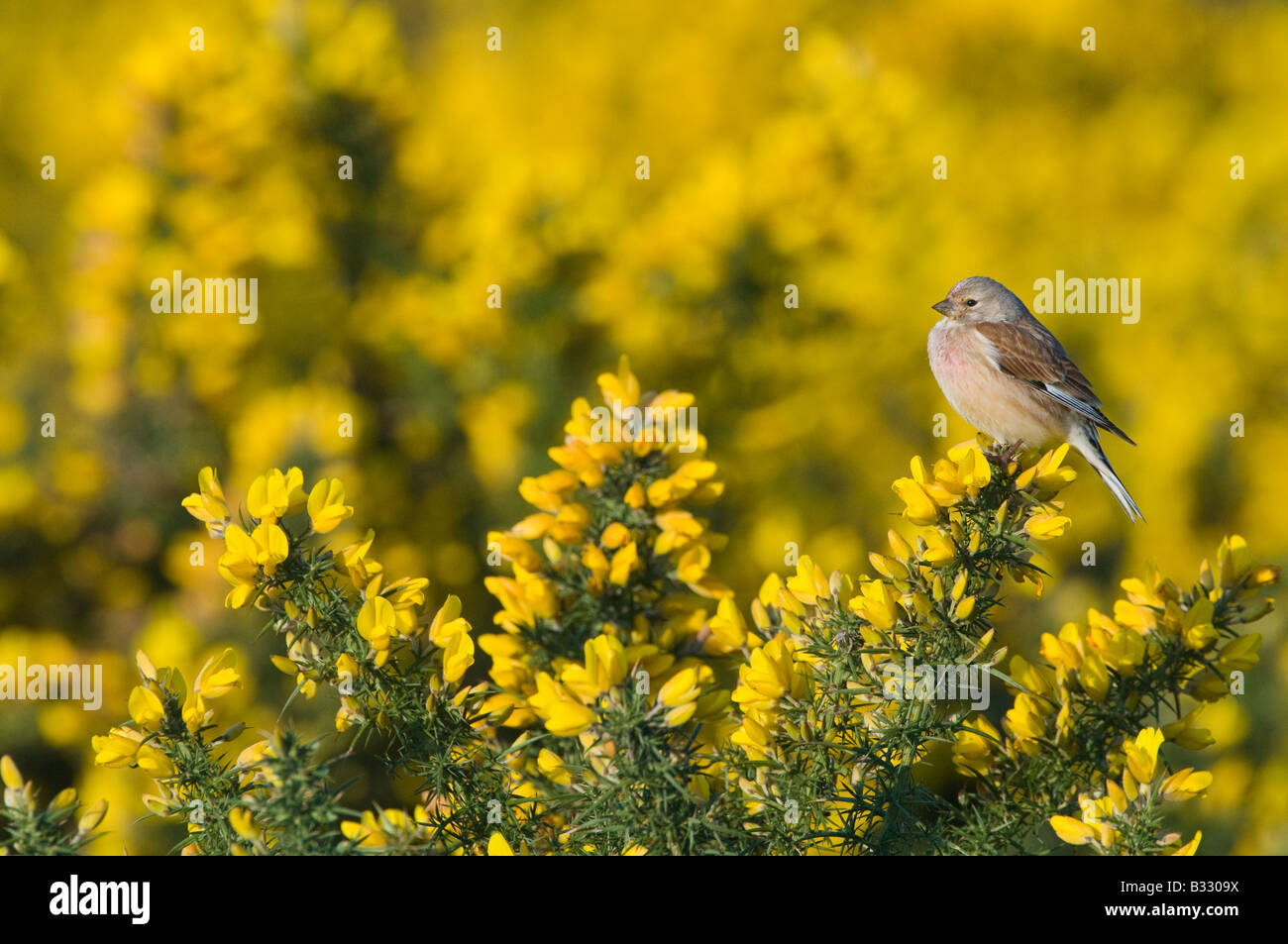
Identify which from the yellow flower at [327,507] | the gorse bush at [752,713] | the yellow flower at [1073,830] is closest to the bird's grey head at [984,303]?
the gorse bush at [752,713]

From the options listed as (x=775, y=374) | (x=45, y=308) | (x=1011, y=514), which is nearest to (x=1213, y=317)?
(x=775, y=374)

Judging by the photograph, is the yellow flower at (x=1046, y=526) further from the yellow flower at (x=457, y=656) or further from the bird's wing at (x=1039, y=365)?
the bird's wing at (x=1039, y=365)

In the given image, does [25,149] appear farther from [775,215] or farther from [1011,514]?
[1011,514]

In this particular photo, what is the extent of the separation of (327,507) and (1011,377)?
68.0 inches

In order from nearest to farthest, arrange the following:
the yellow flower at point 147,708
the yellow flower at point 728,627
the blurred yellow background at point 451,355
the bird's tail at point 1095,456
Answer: the yellow flower at point 147,708 → the yellow flower at point 728,627 → the bird's tail at point 1095,456 → the blurred yellow background at point 451,355

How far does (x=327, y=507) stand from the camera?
1690 millimetres

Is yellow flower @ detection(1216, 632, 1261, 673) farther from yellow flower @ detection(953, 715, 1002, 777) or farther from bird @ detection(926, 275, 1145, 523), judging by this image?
bird @ detection(926, 275, 1145, 523)

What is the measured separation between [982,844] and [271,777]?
969 millimetres

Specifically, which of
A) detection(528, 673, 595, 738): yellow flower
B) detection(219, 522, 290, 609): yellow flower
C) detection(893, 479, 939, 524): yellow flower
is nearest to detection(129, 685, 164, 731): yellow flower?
detection(219, 522, 290, 609): yellow flower

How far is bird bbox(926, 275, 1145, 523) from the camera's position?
2.70 metres

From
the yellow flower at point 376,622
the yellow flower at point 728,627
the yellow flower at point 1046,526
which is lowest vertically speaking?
the yellow flower at point 728,627

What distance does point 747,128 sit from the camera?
823 centimetres

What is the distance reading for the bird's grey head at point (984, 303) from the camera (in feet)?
9.45

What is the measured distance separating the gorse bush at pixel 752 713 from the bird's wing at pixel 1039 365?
3.23 feet
